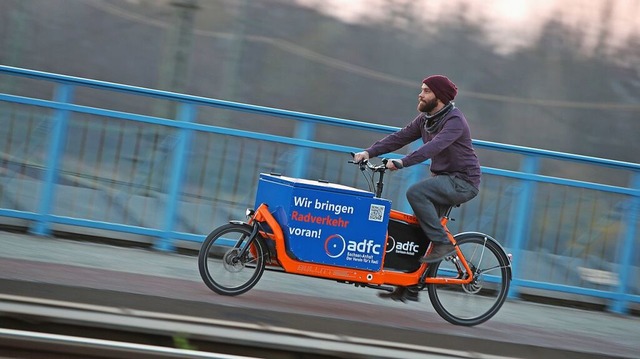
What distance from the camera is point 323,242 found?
6.05 m

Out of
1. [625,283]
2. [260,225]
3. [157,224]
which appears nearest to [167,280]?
[260,225]

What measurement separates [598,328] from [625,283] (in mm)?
983

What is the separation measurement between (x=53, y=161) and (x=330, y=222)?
112 inches

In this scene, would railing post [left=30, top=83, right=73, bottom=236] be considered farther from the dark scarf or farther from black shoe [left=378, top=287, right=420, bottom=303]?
the dark scarf

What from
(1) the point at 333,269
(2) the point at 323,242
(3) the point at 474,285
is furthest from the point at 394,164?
(3) the point at 474,285

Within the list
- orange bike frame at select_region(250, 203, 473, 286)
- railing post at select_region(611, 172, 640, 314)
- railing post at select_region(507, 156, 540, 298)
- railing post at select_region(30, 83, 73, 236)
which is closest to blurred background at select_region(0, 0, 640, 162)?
railing post at select_region(30, 83, 73, 236)

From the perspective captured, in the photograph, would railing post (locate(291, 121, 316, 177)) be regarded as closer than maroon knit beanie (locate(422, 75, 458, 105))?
No

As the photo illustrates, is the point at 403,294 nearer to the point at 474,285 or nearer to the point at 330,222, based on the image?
the point at 474,285

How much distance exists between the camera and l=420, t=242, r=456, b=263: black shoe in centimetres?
623

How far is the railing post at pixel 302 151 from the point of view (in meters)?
7.88

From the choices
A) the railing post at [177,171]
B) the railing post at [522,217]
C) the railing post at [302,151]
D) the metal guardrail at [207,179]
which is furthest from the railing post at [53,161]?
the railing post at [522,217]

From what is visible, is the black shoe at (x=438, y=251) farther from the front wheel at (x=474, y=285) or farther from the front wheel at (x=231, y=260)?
the front wheel at (x=231, y=260)

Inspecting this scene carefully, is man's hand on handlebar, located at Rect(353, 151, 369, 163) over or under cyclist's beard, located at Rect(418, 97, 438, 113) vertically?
under

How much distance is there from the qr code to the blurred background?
339cm
